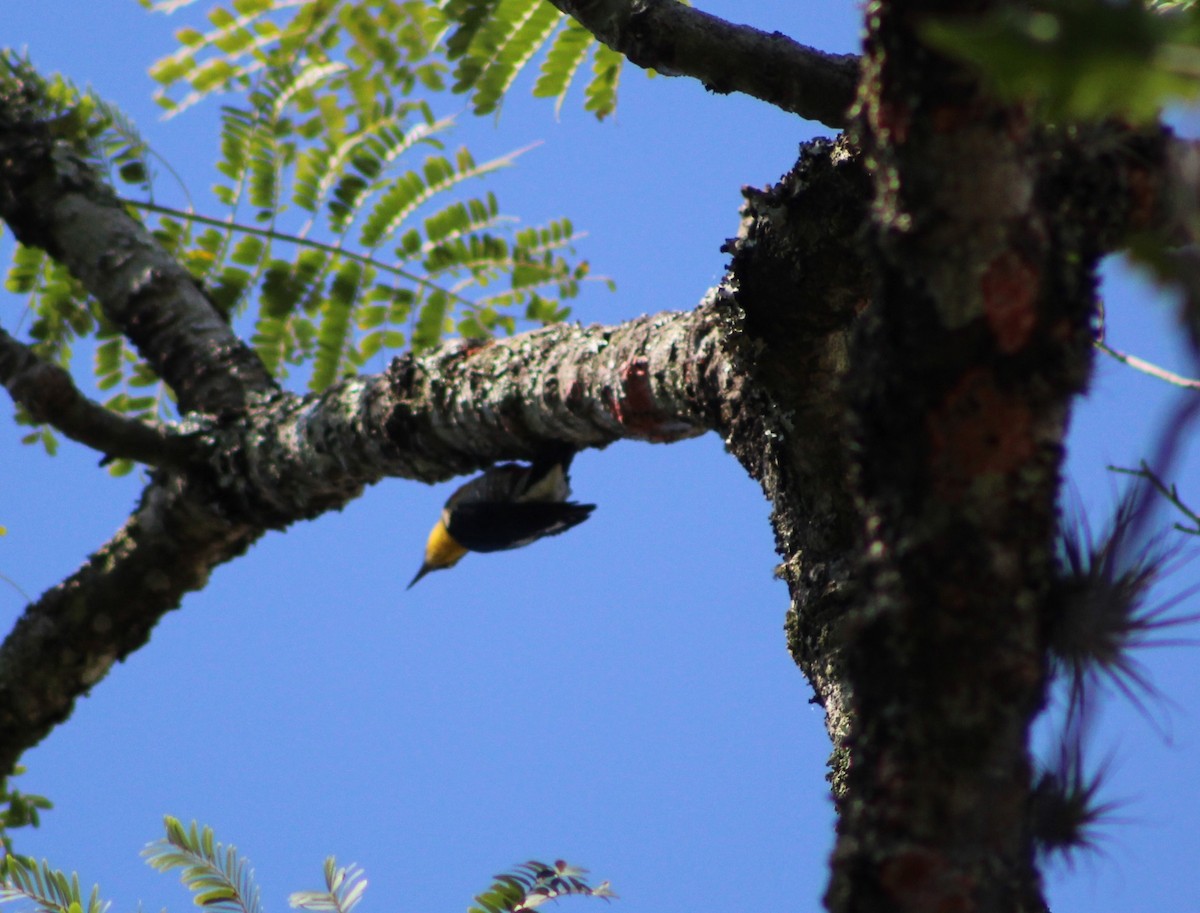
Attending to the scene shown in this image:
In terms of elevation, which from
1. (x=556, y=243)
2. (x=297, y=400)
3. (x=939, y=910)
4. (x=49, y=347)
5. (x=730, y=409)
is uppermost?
(x=556, y=243)

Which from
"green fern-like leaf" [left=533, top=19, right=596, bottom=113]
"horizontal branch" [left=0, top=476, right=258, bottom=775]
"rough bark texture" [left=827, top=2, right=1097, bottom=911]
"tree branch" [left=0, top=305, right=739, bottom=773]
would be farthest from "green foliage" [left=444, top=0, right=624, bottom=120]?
"rough bark texture" [left=827, top=2, right=1097, bottom=911]

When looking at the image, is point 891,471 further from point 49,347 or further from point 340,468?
point 49,347

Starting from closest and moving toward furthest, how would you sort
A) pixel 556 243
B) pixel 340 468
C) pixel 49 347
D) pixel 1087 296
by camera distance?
pixel 1087 296 → pixel 340 468 → pixel 556 243 → pixel 49 347

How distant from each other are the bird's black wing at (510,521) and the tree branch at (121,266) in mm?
750

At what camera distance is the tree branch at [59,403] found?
108 inches

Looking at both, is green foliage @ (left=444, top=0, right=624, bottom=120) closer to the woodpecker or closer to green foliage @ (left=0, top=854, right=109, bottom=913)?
the woodpecker

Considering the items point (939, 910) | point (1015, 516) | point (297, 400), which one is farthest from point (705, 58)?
point (297, 400)

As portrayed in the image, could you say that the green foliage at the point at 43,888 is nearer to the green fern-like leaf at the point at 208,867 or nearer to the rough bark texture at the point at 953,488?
the green fern-like leaf at the point at 208,867

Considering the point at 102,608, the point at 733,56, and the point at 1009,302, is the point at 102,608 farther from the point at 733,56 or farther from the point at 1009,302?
the point at 1009,302

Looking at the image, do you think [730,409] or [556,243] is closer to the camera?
[730,409]

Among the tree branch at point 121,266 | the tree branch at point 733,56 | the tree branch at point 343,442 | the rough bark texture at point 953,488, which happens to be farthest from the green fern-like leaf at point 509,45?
the rough bark texture at point 953,488

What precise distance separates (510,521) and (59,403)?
121 cm

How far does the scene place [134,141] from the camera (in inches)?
143

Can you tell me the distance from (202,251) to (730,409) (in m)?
2.54
